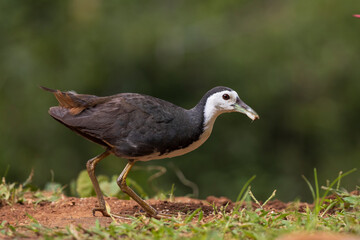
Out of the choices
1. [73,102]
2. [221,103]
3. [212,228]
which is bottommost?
[212,228]

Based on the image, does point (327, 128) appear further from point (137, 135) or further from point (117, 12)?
point (137, 135)

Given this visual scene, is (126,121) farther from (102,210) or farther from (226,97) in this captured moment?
(226,97)

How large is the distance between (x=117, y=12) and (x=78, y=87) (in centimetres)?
329

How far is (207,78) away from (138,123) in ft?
36.1

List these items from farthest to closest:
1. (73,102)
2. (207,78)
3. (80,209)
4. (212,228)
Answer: (207,78)
(80,209)
(73,102)
(212,228)

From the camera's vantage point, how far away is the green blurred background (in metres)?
15.6

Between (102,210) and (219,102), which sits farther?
(219,102)

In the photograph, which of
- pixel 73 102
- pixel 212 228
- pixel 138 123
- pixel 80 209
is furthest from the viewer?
pixel 80 209

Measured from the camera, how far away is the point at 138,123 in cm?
574

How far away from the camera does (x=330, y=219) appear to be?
5004 millimetres

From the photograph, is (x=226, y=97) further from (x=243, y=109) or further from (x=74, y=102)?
(x=74, y=102)

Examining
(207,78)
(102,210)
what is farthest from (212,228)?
(207,78)

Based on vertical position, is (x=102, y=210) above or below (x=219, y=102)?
below

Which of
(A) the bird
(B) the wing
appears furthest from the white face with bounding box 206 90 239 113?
(B) the wing
